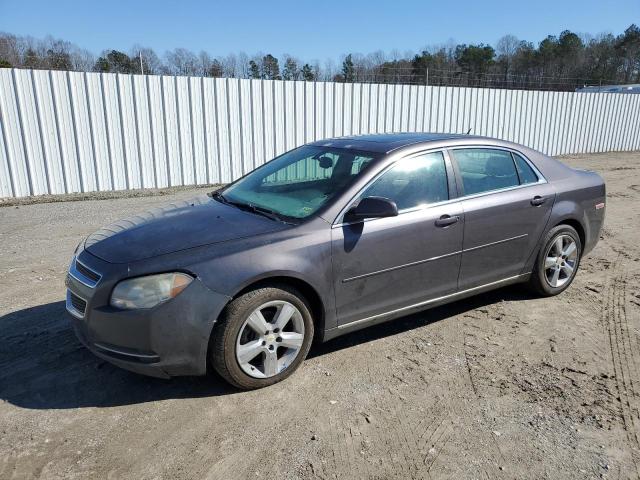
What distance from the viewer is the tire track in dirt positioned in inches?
113

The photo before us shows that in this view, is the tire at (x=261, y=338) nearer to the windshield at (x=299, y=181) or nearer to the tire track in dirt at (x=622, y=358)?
the windshield at (x=299, y=181)

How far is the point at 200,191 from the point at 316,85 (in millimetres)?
4062

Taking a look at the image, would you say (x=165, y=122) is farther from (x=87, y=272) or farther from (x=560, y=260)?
(x=560, y=260)

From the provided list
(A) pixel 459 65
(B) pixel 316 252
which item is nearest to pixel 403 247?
(B) pixel 316 252

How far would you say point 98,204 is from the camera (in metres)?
9.06

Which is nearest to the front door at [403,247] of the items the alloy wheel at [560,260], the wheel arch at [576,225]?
the alloy wheel at [560,260]

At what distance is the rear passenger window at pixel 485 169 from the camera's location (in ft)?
13.6

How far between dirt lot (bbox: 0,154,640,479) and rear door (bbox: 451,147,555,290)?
54cm

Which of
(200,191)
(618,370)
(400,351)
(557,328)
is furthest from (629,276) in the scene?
(200,191)

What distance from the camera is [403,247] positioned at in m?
3.64

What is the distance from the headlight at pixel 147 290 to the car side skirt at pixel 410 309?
117 cm

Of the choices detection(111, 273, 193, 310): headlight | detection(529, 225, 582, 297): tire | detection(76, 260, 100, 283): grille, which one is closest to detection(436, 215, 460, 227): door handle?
detection(529, 225, 582, 297): tire

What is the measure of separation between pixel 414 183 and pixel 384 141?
55cm

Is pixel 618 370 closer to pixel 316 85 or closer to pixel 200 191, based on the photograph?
pixel 200 191
